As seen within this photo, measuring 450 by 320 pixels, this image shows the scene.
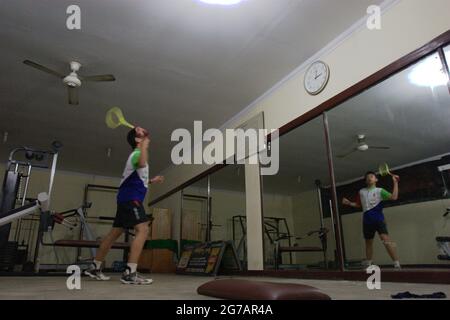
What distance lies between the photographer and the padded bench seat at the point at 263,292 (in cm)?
104

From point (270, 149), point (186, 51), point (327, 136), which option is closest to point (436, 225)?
point (327, 136)

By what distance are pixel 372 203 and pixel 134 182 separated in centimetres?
196

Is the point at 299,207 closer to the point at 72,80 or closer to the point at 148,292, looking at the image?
the point at 148,292

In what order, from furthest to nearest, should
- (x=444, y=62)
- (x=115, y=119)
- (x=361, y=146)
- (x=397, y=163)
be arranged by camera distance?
(x=115, y=119), (x=361, y=146), (x=397, y=163), (x=444, y=62)

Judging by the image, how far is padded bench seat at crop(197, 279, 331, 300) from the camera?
3.41ft

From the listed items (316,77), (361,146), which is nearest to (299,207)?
(361,146)

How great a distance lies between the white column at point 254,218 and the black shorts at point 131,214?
1.70m

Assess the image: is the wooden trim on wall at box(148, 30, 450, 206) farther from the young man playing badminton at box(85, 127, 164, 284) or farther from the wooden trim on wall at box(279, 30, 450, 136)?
the young man playing badminton at box(85, 127, 164, 284)

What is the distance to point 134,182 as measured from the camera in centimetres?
236

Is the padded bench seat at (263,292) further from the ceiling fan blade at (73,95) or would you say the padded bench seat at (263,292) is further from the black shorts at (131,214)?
the ceiling fan blade at (73,95)

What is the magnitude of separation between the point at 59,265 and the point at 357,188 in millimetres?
5537

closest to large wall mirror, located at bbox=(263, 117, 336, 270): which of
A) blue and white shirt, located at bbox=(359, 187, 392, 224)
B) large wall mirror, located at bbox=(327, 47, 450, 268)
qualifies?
large wall mirror, located at bbox=(327, 47, 450, 268)

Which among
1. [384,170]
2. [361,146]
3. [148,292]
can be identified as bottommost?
[148,292]
